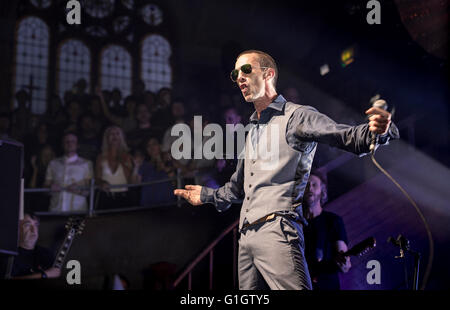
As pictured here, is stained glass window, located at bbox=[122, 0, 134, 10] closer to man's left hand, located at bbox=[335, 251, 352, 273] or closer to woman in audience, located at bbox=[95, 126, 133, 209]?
woman in audience, located at bbox=[95, 126, 133, 209]

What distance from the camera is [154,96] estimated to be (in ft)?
25.7

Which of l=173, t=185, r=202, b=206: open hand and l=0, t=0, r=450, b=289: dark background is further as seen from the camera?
l=0, t=0, r=450, b=289: dark background

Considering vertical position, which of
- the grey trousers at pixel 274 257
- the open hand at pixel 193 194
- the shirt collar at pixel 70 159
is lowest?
the grey trousers at pixel 274 257

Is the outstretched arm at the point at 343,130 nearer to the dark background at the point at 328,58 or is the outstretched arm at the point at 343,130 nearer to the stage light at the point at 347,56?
the dark background at the point at 328,58

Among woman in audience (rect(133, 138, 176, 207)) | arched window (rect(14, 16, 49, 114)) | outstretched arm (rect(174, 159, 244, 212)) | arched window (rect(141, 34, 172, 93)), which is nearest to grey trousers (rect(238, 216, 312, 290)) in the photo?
outstretched arm (rect(174, 159, 244, 212))

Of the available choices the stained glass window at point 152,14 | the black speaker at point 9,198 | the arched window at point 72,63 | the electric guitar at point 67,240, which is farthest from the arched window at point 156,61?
the black speaker at point 9,198

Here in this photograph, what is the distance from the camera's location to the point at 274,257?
215cm

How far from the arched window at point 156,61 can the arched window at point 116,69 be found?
0.36m

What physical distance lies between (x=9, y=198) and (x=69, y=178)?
142 inches

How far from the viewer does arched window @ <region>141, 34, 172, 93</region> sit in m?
11.4

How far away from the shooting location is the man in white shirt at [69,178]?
6.38m

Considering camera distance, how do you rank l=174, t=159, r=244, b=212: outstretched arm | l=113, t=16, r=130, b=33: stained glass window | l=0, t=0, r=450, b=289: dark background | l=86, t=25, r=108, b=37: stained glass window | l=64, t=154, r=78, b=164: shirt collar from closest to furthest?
1. l=174, t=159, r=244, b=212: outstretched arm
2. l=0, t=0, r=450, b=289: dark background
3. l=64, t=154, r=78, b=164: shirt collar
4. l=86, t=25, r=108, b=37: stained glass window
5. l=113, t=16, r=130, b=33: stained glass window

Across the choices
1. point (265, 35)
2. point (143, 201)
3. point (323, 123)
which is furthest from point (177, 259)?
point (265, 35)
